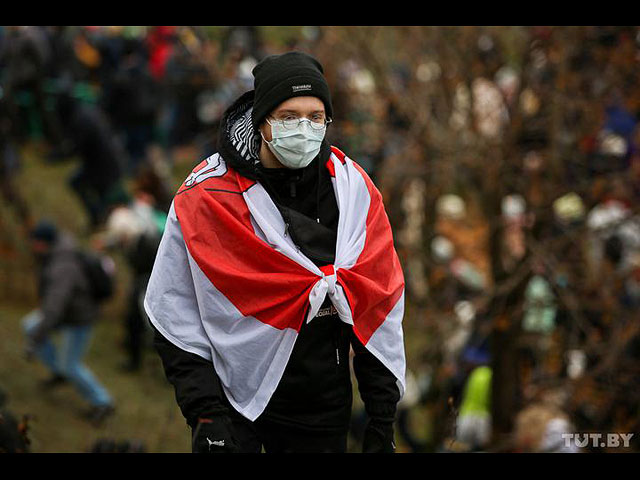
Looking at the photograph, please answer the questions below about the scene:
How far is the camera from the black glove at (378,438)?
3.76 m

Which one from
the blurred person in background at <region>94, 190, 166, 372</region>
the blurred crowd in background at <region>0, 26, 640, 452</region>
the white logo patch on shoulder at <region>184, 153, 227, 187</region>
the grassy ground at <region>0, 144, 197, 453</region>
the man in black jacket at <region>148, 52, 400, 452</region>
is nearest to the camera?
the man in black jacket at <region>148, 52, 400, 452</region>

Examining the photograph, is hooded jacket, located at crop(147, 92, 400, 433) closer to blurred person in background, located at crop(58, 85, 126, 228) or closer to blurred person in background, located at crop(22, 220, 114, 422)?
blurred person in background, located at crop(22, 220, 114, 422)

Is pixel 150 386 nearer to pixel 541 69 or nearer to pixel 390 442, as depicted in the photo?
pixel 541 69

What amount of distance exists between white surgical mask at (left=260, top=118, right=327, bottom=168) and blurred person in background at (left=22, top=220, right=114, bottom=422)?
20.3 feet

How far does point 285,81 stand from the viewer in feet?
11.7

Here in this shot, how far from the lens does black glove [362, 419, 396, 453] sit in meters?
3.76

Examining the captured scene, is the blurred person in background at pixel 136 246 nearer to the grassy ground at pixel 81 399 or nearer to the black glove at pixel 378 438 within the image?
the grassy ground at pixel 81 399

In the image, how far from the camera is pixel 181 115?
14.9 meters

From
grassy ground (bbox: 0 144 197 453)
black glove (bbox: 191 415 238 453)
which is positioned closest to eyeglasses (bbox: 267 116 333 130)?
black glove (bbox: 191 415 238 453)

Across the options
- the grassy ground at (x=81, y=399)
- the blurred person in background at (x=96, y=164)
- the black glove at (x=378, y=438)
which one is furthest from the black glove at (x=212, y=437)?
the blurred person in background at (x=96, y=164)

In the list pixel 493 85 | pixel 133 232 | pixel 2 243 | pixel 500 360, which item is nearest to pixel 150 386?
pixel 133 232

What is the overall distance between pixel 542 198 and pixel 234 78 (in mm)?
3184

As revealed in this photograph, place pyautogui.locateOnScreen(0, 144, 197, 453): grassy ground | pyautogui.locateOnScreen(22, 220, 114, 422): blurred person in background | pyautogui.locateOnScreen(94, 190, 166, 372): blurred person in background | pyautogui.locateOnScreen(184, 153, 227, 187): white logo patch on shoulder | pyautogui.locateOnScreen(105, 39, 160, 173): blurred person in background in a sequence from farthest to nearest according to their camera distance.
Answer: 1. pyautogui.locateOnScreen(105, 39, 160, 173): blurred person in background
2. pyautogui.locateOnScreen(94, 190, 166, 372): blurred person in background
3. pyautogui.locateOnScreen(0, 144, 197, 453): grassy ground
4. pyautogui.locateOnScreen(22, 220, 114, 422): blurred person in background
5. pyautogui.locateOnScreen(184, 153, 227, 187): white logo patch on shoulder

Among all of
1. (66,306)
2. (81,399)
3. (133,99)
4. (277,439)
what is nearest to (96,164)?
(133,99)
